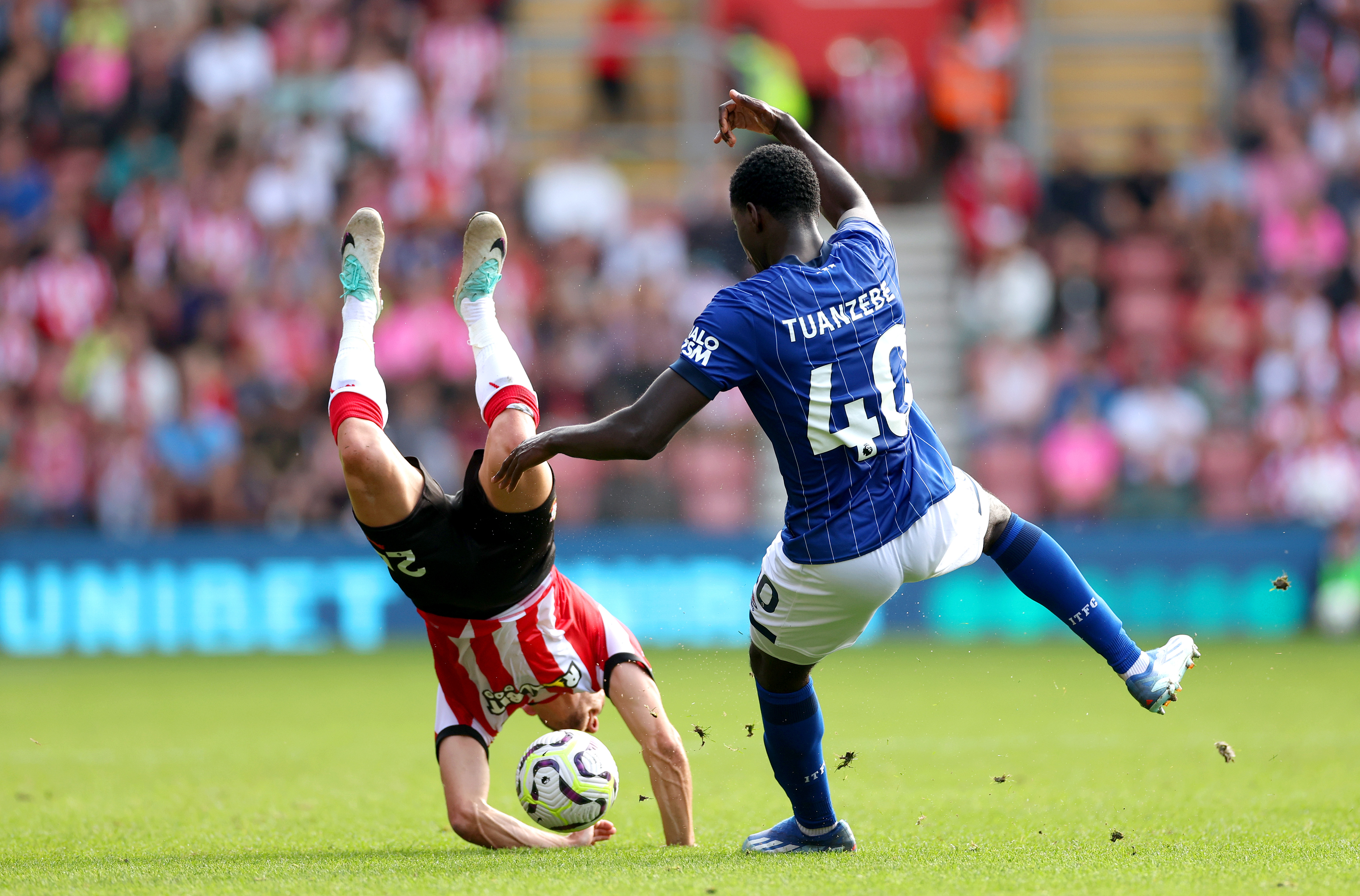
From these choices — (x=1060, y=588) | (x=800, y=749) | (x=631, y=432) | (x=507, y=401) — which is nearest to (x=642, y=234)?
(x=507, y=401)

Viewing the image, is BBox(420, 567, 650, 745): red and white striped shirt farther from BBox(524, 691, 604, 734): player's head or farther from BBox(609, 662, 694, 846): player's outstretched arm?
BBox(609, 662, 694, 846): player's outstretched arm

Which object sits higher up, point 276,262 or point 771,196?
point 276,262

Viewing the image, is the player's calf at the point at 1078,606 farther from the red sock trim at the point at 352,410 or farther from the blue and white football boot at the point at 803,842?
the red sock trim at the point at 352,410

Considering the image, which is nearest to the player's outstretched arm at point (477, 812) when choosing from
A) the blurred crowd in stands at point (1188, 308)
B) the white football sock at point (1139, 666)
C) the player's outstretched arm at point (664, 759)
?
the player's outstretched arm at point (664, 759)

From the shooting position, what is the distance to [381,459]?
597 cm

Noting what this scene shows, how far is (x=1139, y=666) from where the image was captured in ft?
18.3

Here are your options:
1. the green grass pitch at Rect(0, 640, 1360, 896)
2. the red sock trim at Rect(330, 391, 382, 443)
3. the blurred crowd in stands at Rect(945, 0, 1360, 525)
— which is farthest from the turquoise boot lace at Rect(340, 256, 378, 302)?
the blurred crowd in stands at Rect(945, 0, 1360, 525)

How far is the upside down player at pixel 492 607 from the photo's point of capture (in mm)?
5949

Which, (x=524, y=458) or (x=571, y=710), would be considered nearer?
(x=524, y=458)

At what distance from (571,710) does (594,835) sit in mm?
526

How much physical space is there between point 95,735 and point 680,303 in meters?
7.10

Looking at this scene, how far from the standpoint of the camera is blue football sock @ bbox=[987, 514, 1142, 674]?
5.66m

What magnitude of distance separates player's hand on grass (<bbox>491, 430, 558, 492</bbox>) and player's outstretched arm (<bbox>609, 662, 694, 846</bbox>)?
3.90 feet

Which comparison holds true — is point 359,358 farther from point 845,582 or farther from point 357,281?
point 845,582
